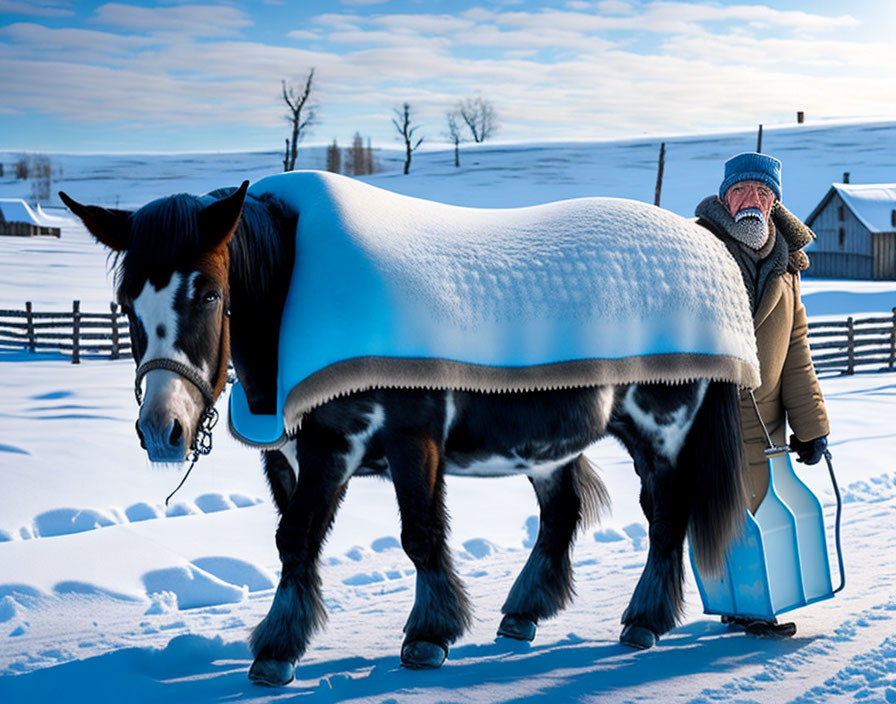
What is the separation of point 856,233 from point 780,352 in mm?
35195

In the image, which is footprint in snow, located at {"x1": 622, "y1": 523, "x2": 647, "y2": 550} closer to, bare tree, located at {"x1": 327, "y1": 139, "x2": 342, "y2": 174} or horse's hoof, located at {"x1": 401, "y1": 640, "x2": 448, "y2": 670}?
horse's hoof, located at {"x1": 401, "y1": 640, "x2": 448, "y2": 670}

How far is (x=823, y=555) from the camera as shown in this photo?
4113mm

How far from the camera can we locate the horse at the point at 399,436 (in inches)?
113

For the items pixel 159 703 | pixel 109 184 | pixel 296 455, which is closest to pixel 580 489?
pixel 296 455

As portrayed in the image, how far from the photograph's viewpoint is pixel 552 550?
411 cm

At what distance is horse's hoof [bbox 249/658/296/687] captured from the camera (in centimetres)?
322

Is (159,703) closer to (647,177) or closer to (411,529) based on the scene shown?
(411,529)

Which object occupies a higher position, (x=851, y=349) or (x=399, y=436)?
(x=399, y=436)

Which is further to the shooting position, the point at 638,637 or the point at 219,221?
the point at 638,637

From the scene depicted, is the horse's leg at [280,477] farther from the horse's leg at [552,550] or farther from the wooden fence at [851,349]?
the wooden fence at [851,349]

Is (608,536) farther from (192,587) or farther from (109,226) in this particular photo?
(109,226)

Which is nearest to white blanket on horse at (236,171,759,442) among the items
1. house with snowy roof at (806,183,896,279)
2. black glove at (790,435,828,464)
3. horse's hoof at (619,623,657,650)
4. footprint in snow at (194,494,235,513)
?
black glove at (790,435,828,464)

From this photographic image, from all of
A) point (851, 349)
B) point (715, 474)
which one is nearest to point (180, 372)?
point (715, 474)

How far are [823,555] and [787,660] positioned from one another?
2.30 feet
